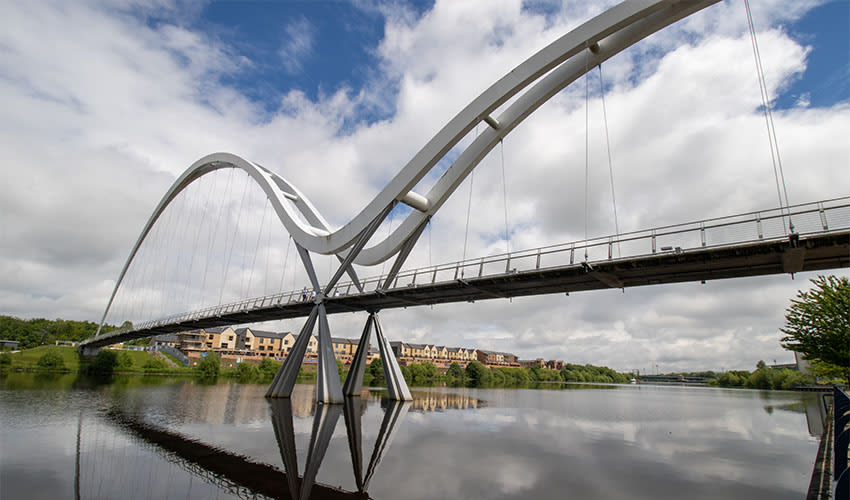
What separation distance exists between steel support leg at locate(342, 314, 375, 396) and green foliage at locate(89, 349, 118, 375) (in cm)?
4423

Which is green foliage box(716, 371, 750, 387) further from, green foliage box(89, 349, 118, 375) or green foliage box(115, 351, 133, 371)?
green foliage box(89, 349, 118, 375)

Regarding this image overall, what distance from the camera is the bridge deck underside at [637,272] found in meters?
13.3

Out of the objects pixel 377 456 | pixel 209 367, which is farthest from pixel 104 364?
pixel 377 456

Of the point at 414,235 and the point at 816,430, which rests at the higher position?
the point at 414,235

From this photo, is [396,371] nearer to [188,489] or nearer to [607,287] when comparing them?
[607,287]

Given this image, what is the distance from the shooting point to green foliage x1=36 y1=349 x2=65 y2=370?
5241 centimetres

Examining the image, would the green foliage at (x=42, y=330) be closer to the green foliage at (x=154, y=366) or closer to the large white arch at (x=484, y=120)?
the green foliage at (x=154, y=366)

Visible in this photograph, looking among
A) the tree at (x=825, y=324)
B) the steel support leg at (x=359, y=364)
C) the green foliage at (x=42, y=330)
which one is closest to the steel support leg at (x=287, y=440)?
the steel support leg at (x=359, y=364)

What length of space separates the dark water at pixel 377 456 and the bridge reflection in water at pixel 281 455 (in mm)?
41

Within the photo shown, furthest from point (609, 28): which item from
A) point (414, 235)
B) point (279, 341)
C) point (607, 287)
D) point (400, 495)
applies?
point (279, 341)

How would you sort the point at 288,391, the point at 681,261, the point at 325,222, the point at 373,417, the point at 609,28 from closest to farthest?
1. the point at 681,261
2. the point at 609,28
3. the point at 373,417
4. the point at 288,391
5. the point at 325,222

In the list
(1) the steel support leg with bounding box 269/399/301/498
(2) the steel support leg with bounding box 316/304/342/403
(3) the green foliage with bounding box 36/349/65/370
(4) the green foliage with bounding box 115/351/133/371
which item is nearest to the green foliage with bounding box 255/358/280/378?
(4) the green foliage with bounding box 115/351/133/371

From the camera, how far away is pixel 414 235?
25453mm

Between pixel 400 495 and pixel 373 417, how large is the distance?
11.5m
